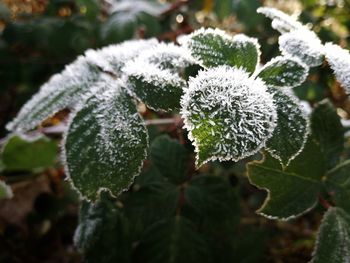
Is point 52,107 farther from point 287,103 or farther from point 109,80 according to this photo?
point 287,103

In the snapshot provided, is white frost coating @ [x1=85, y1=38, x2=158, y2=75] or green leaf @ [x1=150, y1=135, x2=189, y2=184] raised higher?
white frost coating @ [x1=85, y1=38, x2=158, y2=75]

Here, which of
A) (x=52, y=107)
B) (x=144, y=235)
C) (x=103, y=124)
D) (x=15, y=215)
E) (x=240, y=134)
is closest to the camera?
(x=240, y=134)

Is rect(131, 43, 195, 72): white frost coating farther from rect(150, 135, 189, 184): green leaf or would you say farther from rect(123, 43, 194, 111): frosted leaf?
rect(150, 135, 189, 184): green leaf

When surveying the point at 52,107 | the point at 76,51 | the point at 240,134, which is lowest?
the point at 240,134

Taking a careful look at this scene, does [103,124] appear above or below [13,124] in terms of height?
below

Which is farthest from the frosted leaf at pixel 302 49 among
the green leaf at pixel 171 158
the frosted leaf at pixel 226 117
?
the green leaf at pixel 171 158

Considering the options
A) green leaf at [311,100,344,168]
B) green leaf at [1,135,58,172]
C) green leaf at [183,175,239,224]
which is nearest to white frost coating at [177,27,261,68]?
green leaf at [311,100,344,168]

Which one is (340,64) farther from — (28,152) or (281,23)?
(28,152)

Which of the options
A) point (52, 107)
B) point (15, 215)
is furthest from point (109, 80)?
point (15, 215)
